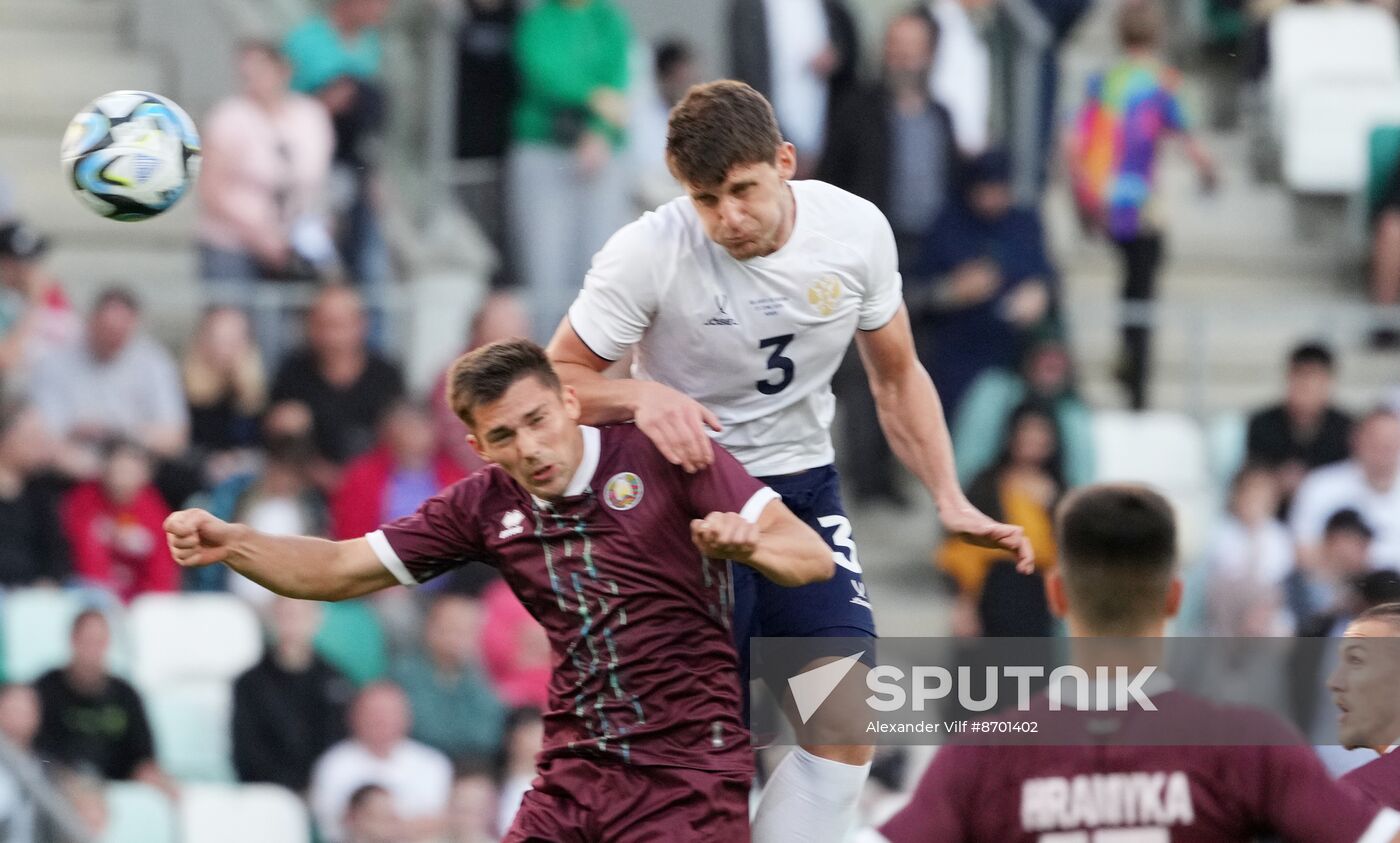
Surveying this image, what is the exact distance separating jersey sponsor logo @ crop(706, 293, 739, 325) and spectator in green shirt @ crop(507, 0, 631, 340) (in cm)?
486

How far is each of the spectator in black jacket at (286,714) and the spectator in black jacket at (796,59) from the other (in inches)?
136

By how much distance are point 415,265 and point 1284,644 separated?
454 centimetres

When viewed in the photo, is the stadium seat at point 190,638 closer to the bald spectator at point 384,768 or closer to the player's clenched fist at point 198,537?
the bald spectator at point 384,768

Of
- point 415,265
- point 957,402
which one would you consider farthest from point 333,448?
point 957,402

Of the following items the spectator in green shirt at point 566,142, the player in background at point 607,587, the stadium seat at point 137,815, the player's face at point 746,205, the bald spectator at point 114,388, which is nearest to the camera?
the player in background at point 607,587

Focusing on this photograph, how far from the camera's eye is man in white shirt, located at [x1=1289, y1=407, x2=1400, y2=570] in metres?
10.4

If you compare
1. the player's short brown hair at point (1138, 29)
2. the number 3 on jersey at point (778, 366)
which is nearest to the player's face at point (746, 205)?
the number 3 on jersey at point (778, 366)

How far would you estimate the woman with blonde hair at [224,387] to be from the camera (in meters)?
9.86

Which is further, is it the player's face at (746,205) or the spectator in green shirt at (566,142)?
the spectator in green shirt at (566,142)

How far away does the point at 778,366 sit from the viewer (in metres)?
5.68

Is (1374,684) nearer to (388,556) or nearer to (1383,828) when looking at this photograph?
(1383,828)

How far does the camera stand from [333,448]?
987cm

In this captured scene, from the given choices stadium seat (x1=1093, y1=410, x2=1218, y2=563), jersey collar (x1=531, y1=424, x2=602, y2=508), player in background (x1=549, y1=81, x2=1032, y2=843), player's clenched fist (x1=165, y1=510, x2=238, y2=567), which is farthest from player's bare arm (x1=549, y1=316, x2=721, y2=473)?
stadium seat (x1=1093, y1=410, x2=1218, y2=563)

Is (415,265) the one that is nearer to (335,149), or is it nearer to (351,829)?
(335,149)
